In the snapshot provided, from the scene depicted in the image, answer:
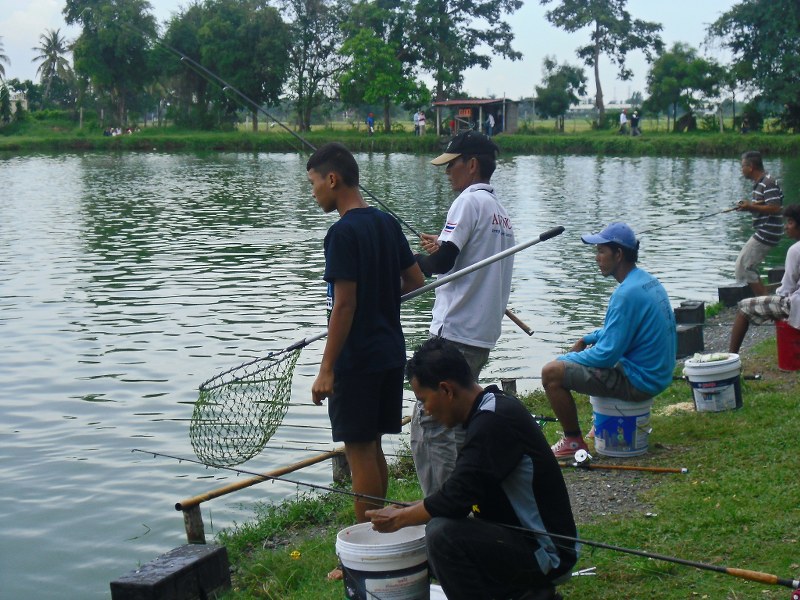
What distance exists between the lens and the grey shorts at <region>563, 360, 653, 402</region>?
663 centimetres

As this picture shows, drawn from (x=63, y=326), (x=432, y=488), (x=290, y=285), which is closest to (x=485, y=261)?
(x=432, y=488)

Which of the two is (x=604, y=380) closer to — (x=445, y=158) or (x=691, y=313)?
(x=445, y=158)

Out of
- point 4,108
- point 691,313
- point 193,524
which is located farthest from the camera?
point 4,108

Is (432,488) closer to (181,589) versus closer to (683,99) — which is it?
(181,589)

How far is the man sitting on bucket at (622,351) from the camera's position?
21.5 feet

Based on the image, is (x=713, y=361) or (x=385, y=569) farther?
(x=713, y=361)

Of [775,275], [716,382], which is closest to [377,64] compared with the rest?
[775,275]

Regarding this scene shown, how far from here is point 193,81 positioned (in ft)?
263

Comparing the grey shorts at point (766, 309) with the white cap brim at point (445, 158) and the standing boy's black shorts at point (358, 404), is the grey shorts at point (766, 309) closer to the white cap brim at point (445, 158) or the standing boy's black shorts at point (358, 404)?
the white cap brim at point (445, 158)

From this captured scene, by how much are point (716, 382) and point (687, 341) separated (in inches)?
122

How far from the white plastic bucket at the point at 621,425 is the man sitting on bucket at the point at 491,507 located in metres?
2.44

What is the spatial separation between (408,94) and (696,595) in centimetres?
6908

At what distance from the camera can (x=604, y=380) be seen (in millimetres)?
6641

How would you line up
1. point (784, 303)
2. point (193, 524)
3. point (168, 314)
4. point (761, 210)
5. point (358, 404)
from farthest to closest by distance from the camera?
point (168, 314), point (761, 210), point (784, 303), point (193, 524), point (358, 404)
